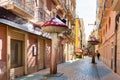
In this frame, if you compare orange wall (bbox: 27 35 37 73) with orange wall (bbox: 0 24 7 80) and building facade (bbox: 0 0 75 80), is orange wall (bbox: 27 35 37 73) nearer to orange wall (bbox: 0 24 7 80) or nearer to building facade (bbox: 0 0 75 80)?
building facade (bbox: 0 0 75 80)

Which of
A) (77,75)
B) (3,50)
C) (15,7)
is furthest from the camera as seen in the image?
(77,75)

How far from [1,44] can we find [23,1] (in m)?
4.14

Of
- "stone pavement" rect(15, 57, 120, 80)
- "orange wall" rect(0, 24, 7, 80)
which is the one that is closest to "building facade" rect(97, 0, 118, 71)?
"stone pavement" rect(15, 57, 120, 80)

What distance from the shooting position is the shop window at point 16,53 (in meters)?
14.5

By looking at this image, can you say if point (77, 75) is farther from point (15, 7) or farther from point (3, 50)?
point (15, 7)

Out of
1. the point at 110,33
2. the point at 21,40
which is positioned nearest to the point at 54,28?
the point at 21,40

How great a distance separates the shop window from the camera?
14492 millimetres

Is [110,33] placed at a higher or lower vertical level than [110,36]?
higher

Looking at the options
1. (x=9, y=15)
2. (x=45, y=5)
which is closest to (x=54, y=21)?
(x=9, y=15)

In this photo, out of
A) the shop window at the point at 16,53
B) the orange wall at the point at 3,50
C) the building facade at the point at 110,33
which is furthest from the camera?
the building facade at the point at 110,33

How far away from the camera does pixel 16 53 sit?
15109mm

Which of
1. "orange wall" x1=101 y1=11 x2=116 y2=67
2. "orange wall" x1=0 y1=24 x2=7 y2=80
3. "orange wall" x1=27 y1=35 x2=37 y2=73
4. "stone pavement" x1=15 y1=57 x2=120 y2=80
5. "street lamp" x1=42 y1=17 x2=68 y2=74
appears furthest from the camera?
"orange wall" x1=101 y1=11 x2=116 y2=67

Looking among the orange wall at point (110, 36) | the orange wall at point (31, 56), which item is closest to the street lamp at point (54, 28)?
the orange wall at point (31, 56)

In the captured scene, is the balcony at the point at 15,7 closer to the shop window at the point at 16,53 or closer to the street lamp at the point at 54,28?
the street lamp at the point at 54,28
